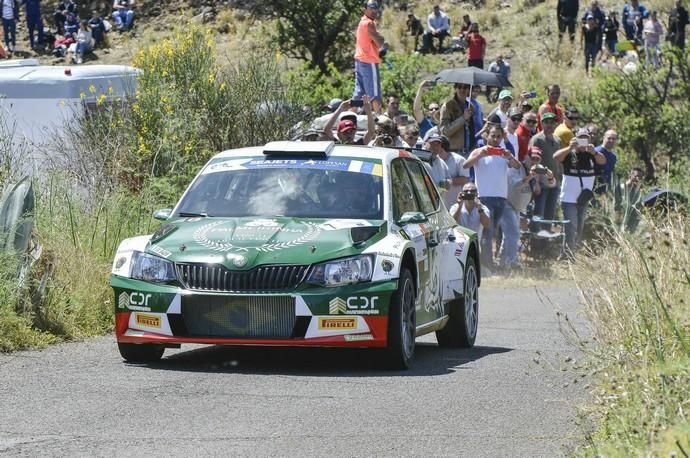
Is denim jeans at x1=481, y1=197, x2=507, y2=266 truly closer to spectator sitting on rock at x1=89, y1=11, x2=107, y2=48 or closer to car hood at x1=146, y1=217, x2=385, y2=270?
car hood at x1=146, y1=217, x2=385, y2=270

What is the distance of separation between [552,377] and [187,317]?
2.58 meters

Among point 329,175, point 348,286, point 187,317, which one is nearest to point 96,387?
point 187,317

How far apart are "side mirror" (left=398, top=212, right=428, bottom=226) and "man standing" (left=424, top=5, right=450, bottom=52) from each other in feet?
110

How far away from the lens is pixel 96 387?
9844 millimetres

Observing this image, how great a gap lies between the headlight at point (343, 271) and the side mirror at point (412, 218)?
32.9 inches

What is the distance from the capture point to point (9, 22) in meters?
47.4

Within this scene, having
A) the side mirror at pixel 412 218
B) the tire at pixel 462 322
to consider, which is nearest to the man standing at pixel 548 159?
the tire at pixel 462 322

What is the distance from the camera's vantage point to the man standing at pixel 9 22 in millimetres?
47031

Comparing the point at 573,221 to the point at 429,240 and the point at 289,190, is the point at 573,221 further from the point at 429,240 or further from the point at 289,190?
the point at 289,190

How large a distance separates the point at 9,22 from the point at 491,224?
98.7ft

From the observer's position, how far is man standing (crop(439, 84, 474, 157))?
21.0 metres

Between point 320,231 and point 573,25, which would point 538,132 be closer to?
point 320,231

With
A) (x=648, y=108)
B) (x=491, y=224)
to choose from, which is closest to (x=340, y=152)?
(x=491, y=224)

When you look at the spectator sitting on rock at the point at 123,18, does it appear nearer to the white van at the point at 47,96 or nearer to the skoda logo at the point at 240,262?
the white van at the point at 47,96
